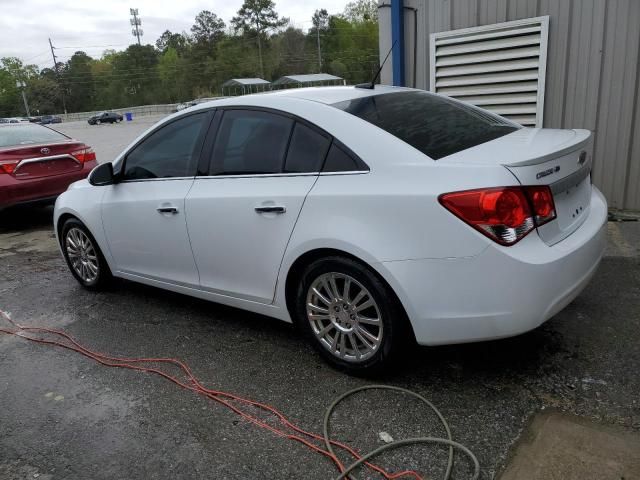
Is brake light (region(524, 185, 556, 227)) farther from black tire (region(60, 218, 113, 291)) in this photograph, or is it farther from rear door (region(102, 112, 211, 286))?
black tire (region(60, 218, 113, 291))

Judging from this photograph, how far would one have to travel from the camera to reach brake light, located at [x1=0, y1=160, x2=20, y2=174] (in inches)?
282

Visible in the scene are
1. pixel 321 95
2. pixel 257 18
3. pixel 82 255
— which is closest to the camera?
pixel 321 95

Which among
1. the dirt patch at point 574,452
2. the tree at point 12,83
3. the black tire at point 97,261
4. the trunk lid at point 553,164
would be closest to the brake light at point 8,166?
the black tire at point 97,261

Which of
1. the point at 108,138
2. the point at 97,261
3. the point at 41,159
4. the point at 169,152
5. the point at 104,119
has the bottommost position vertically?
the point at 104,119

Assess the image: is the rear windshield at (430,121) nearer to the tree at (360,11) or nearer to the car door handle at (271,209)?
the car door handle at (271,209)

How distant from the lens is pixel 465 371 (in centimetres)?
310

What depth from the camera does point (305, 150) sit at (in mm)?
3131

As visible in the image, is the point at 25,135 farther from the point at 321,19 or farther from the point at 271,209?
the point at 321,19

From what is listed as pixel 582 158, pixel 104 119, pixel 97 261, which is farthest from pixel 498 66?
pixel 104 119

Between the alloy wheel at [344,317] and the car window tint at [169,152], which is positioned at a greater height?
the car window tint at [169,152]

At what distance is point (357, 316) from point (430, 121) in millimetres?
1192

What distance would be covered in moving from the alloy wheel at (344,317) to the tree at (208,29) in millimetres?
103887

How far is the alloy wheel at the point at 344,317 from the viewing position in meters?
2.91

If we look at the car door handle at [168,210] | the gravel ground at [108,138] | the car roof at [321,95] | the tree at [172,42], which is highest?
the tree at [172,42]
